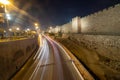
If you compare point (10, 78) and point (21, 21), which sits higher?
point (21, 21)

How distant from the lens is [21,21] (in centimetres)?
9512

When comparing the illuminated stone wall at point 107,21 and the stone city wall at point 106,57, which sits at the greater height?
the illuminated stone wall at point 107,21

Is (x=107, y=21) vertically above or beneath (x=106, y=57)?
above

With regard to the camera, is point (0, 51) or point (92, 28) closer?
point (0, 51)

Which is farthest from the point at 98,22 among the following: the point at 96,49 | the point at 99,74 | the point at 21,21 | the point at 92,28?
the point at 21,21

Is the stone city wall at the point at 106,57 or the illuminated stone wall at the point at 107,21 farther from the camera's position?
the illuminated stone wall at the point at 107,21

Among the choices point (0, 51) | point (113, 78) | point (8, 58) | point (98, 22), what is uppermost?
point (98, 22)

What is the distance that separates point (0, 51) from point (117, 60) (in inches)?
604

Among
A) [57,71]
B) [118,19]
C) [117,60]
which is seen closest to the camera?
[57,71]

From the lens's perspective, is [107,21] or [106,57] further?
[107,21]

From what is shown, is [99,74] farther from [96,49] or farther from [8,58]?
[96,49]

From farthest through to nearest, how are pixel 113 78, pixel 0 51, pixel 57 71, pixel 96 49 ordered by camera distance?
pixel 96 49 < pixel 57 71 < pixel 113 78 < pixel 0 51

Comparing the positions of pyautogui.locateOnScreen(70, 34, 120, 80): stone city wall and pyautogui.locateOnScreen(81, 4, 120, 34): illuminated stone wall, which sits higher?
pyautogui.locateOnScreen(81, 4, 120, 34): illuminated stone wall

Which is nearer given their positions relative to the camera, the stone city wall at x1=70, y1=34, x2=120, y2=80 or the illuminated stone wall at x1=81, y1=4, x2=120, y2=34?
the stone city wall at x1=70, y1=34, x2=120, y2=80
